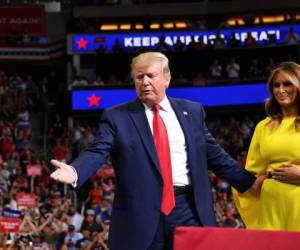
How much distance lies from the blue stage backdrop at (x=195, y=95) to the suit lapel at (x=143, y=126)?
1834 centimetres

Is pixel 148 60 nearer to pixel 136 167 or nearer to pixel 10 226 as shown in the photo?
pixel 136 167

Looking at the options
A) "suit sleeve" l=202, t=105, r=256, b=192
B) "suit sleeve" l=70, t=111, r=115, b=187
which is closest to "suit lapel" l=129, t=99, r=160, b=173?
"suit sleeve" l=70, t=111, r=115, b=187

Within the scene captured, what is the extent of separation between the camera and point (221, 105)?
75.4 ft

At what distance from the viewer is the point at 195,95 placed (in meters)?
22.6

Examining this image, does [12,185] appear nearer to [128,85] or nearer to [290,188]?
[128,85]

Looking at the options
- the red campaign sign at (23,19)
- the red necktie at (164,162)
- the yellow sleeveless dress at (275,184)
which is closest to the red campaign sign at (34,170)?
the red campaign sign at (23,19)

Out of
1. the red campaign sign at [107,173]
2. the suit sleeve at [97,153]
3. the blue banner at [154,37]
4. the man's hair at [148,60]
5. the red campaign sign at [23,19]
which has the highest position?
the red campaign sign at [23,19]

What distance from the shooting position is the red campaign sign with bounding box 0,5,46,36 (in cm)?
2575

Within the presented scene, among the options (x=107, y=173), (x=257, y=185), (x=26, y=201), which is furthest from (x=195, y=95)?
(x=257, y=185)

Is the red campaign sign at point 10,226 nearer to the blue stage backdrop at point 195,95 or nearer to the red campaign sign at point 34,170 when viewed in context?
the red campaign sign at point 34,170

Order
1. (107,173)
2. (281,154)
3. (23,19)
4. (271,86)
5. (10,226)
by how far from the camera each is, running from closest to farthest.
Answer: (281,154) → (271,86) → (10,226) → (107,173) → (23,19)

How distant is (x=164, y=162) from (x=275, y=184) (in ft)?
2.28

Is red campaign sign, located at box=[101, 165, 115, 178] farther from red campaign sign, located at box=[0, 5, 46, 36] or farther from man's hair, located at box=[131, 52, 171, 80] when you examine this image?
man's hair, located at box=[131, 52, 171, 80]

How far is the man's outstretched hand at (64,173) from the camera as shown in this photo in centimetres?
341
